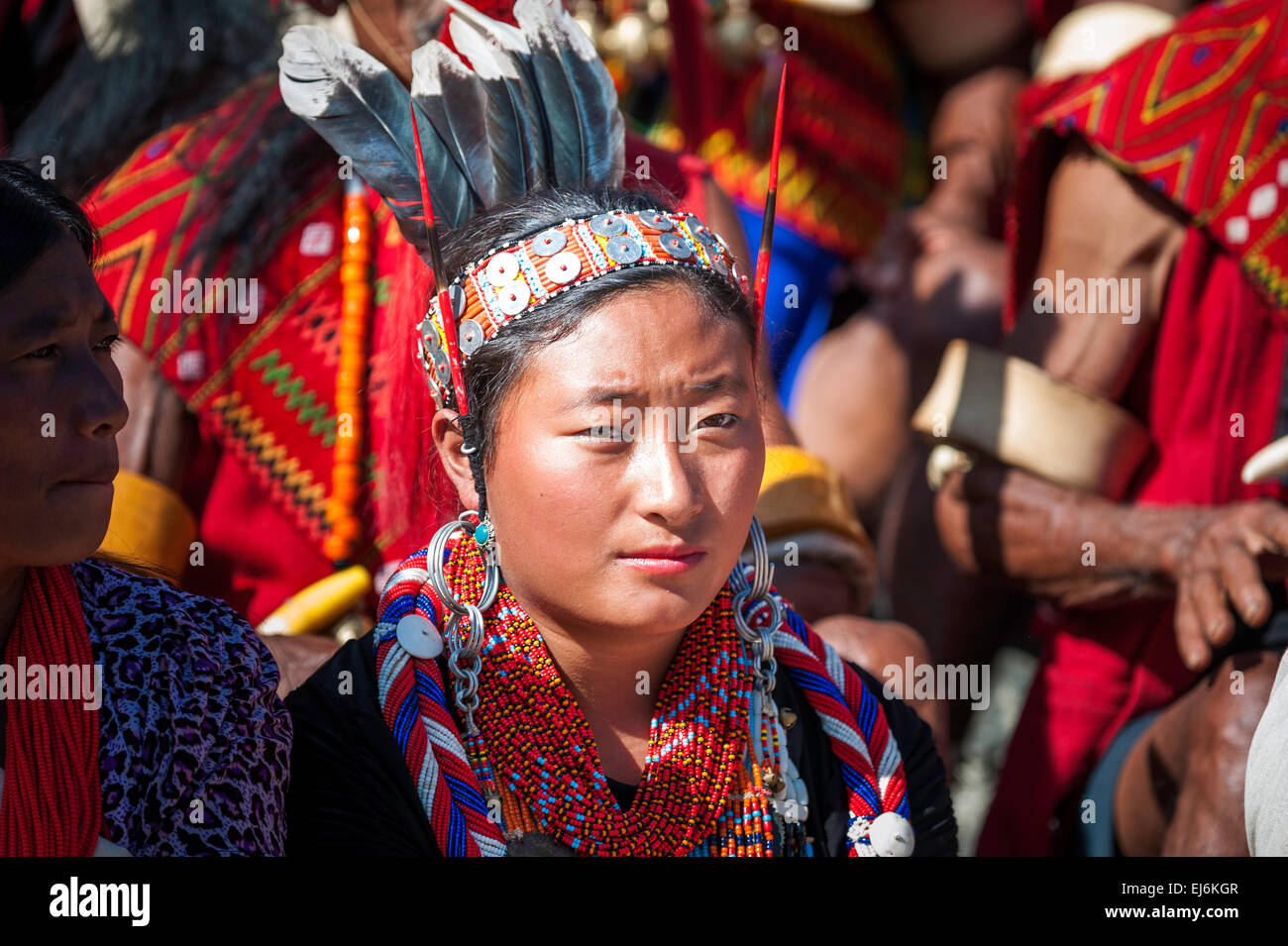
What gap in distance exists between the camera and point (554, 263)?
1590 millimetres

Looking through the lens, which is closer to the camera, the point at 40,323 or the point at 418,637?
the point at 40,323

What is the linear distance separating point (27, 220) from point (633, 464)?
625mm

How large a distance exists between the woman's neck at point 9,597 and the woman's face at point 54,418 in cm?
2

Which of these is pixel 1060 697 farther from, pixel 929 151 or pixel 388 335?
pixel 929 151

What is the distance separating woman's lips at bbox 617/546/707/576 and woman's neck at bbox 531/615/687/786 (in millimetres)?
113

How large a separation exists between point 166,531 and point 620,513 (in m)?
0.96

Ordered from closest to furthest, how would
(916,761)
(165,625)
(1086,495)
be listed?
(165,625), (916,761), (1086,495)

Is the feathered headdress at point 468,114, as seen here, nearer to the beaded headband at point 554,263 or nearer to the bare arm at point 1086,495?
the beaded headband at point 554,263

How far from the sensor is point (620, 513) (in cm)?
152

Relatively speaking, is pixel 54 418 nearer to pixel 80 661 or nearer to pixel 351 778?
pixel 80 661

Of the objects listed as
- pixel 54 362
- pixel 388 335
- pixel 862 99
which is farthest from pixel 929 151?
pixel 54 362

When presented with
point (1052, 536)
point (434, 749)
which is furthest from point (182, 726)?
point (1052, 536)

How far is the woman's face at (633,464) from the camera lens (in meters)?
1.51

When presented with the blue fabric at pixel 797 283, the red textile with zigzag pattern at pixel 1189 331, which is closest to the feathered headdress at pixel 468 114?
the red textile with zigzag pattern at pixel 1189 331
